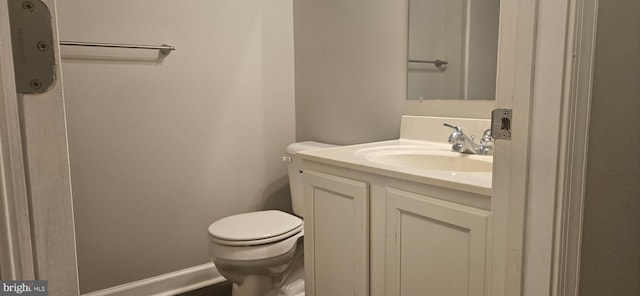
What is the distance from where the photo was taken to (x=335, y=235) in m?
1.35

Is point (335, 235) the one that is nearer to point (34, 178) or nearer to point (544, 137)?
point (544, 137)

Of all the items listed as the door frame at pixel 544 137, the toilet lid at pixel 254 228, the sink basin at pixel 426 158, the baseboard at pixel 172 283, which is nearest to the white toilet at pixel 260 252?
the toilet lid at pixel 254 228

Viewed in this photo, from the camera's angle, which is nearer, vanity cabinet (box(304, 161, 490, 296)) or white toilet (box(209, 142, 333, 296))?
vanity cabinet (box(304, 161, 490, 296))

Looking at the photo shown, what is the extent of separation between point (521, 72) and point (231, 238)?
4.07 ft

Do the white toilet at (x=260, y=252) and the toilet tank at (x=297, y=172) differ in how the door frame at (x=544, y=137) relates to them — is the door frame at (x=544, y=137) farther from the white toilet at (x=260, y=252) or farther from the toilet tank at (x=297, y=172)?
the toilet tank at (x=297, y=172)

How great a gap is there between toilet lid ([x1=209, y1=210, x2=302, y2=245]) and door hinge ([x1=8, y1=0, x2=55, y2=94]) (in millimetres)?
1307

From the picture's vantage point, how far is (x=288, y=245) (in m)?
1.69

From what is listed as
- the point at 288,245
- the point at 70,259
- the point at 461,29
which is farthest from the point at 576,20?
the point at 288,245

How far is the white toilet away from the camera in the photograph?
1.62m

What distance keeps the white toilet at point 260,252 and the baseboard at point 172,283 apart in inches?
12.8

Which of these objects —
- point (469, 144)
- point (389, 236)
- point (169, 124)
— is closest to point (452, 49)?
point (469, 144)

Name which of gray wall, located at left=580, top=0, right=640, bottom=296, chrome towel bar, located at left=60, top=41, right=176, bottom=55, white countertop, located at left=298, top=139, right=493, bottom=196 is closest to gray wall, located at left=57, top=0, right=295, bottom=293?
chrome towel bar, located at left=60, top=41, right=176, bottom=55

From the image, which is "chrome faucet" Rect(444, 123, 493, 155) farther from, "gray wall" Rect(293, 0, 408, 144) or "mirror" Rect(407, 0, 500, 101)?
"gray wall" Rect(293, 0, 408, 144)

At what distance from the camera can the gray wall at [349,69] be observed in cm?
177
